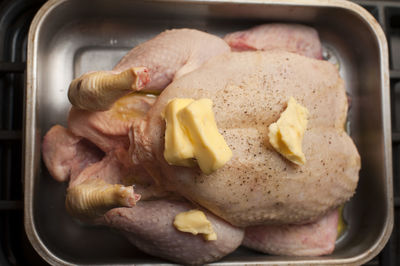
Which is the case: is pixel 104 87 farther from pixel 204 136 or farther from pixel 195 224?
pixel 195 224

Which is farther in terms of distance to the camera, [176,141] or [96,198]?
[96,198]

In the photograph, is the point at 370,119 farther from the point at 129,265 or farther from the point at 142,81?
the point at 129,265

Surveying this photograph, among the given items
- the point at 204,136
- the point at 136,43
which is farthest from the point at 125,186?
the point at 136,43

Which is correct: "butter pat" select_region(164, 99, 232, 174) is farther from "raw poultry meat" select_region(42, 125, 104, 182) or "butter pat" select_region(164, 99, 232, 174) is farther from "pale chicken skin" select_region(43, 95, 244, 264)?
"raw poultry meat" select_region(42, 125, 104, 182)

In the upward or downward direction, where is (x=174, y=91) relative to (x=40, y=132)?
upward

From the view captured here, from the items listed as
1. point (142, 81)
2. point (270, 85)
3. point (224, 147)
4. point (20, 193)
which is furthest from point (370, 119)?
point (20, 193)

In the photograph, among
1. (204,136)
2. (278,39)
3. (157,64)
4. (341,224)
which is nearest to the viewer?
(204,136)
